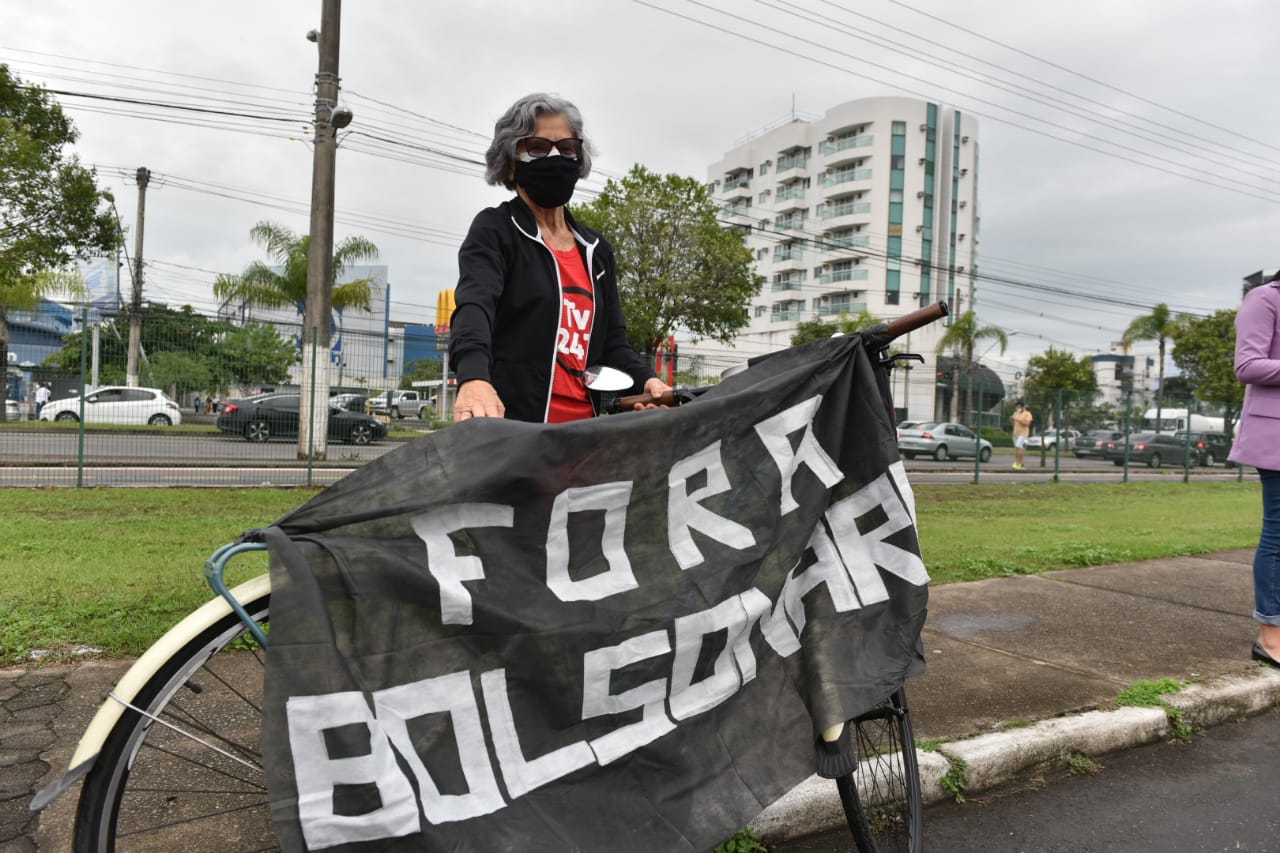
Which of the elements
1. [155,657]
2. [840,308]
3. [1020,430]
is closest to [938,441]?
[1020,430]

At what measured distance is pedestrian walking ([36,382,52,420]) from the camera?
10545 millimetres

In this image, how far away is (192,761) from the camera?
71.9 inches

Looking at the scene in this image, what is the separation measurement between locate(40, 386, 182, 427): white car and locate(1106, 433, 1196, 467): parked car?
2400 cm

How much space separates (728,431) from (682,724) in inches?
25.6

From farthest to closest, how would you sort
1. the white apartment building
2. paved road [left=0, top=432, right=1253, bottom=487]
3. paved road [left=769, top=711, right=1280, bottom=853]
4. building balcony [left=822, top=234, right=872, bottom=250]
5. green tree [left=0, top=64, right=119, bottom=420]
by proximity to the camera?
building balcony [left=822, top=234, right=872, bottom=250] → the white apartment building → green tree [left=0, top=64, right=119, bottom=420] → paved road [left=0, top=432, right=1253, bottom=487] → paved road [left=769, top=711, right=1280, bottom=853]

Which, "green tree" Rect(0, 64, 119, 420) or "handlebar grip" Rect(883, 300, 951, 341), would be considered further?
"green tree" Rect(0, 64, 119, 420)

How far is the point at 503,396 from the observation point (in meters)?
Answer: 2.13

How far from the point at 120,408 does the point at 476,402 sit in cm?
1069

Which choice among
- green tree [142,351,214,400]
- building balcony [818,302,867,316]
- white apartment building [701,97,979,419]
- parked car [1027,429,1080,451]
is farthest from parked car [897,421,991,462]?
building balcony [818,302,867,316]

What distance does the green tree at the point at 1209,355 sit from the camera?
33.7 meters

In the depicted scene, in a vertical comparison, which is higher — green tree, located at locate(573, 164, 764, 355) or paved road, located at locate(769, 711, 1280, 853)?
green tree, located at locate(573, 164, 764, 355)

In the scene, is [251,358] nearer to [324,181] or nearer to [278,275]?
[324,181]

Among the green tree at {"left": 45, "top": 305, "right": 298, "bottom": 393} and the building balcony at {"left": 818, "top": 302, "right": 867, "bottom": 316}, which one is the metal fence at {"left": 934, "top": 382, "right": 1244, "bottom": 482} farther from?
the building balcony at {"left": 818, "top": 302, "right": 867, "bottom": 316}

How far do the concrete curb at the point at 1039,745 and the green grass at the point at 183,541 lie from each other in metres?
1.67
